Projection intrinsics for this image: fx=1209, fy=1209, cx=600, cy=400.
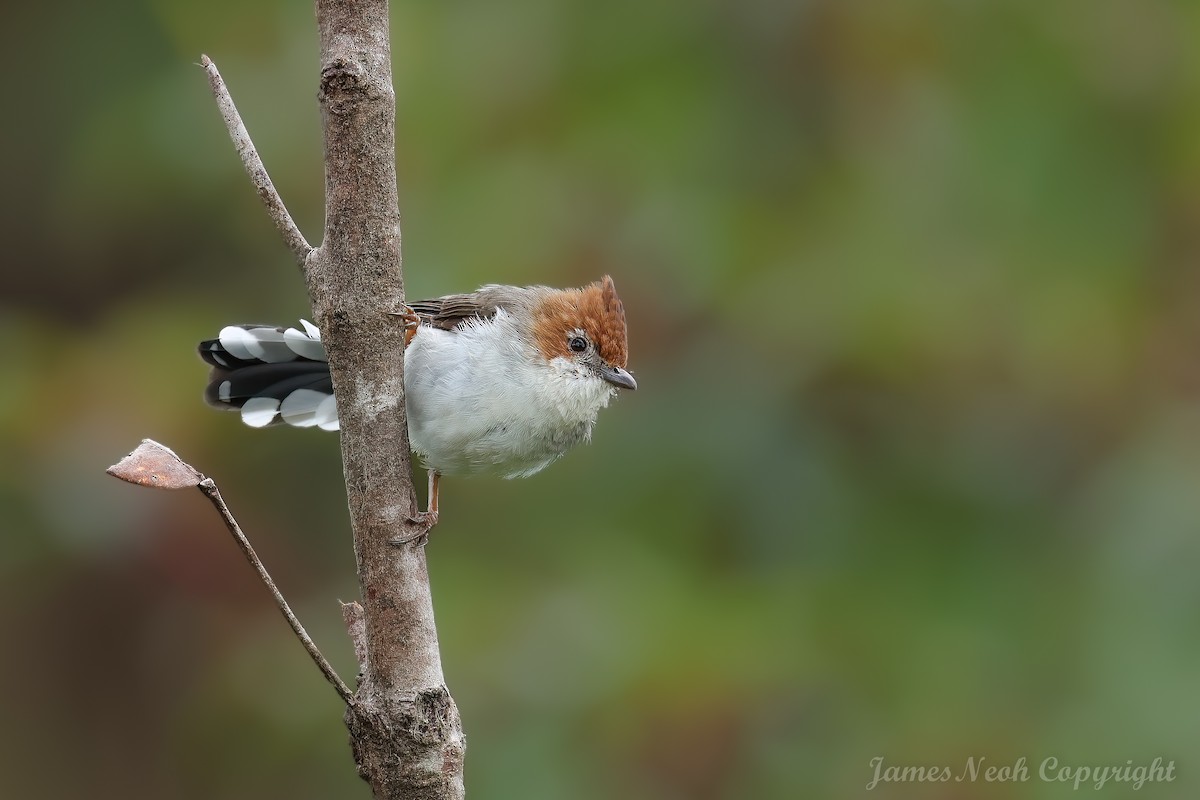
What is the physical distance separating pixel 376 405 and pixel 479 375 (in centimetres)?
116

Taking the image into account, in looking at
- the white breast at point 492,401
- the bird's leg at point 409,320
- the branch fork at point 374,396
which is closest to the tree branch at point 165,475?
the branch fork at point 374,396

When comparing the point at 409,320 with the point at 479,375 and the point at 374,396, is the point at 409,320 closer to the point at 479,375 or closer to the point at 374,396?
the point at 479,375

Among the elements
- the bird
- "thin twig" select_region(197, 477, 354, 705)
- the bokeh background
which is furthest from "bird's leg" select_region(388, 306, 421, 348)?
the bokeh background

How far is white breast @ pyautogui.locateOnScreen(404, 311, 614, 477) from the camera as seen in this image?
385cm

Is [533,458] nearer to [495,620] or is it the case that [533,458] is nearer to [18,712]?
[495,620]

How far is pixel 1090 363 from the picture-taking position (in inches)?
203

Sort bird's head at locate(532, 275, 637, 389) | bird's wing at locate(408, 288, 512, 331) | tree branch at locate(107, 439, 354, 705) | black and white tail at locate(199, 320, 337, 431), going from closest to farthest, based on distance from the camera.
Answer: tree branch at locate(107, 439, 354, 705)
bird's head at locate(532, 275, 637, 389)
bird's wing at locate(408, 288, 512, 331)
black and white tail at locate(199, 320, 337, 431)

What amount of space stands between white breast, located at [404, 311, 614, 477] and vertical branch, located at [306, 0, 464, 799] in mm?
964

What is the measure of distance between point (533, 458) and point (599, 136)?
6.15 ft

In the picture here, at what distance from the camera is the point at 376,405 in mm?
2785

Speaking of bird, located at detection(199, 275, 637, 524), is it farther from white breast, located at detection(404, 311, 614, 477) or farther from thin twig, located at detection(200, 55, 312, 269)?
thin twig, located at detection(200, 55, 312, 269)

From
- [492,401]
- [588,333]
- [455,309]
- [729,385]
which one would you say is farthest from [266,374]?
[729,385]

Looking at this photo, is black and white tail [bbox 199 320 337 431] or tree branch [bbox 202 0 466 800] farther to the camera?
black and white tail [bbox 199 320 337 431]

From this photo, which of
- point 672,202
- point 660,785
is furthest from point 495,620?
point 672,202
